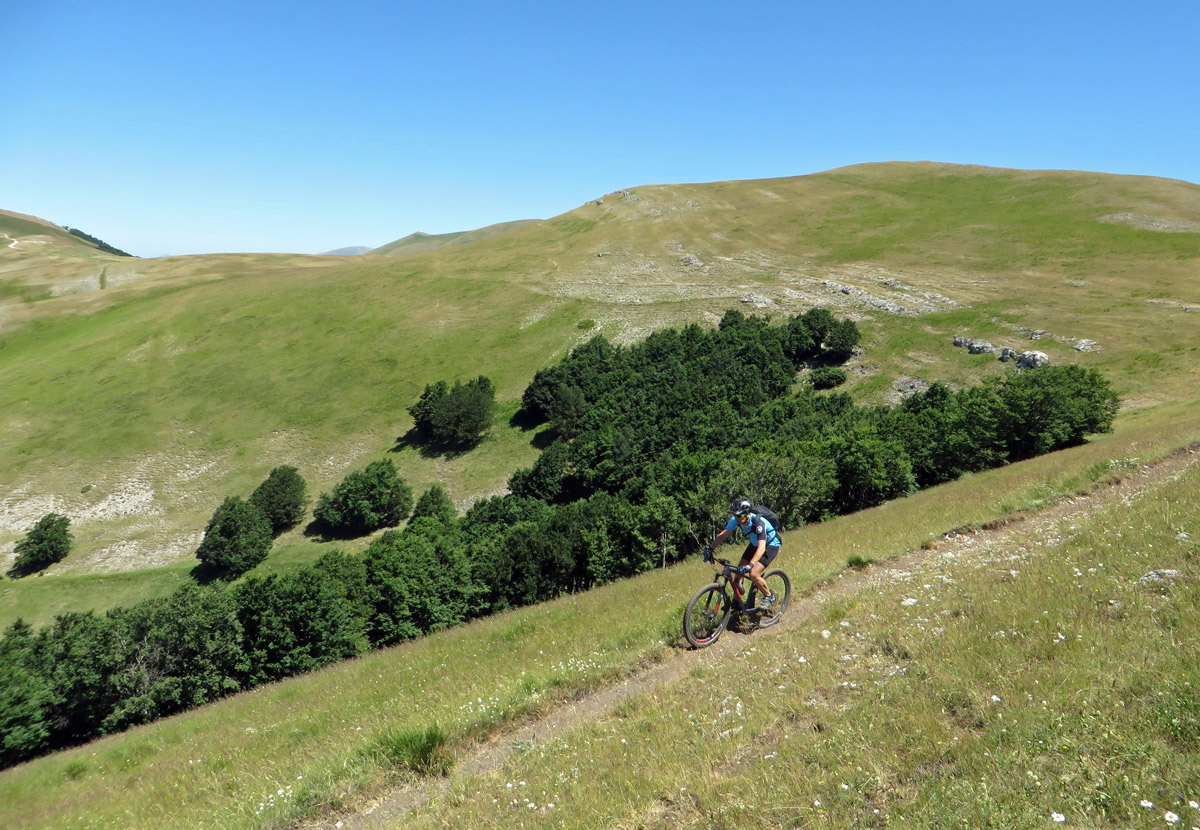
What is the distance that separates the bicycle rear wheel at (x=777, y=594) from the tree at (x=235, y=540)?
61.3m

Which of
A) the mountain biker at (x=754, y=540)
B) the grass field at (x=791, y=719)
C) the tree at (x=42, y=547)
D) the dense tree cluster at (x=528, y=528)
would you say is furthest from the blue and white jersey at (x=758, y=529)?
the tree at (x=42, y=547)

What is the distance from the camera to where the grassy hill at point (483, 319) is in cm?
6919

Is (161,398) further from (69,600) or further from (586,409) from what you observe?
(586,409)

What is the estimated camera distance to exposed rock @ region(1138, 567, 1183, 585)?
Result: 895 centimetres

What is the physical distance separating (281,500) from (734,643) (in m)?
67.0

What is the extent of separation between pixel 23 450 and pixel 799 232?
141m

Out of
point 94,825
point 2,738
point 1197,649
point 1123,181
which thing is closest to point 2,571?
point 2,738

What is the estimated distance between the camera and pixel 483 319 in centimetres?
10469

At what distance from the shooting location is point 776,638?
11133 millimetres

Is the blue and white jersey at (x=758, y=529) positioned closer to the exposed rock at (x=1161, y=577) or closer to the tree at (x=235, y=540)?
the exposed rock at (x=1161, y=577)

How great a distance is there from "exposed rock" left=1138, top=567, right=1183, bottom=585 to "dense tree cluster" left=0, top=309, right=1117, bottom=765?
24.9 metres

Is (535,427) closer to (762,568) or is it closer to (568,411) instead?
(568,411)

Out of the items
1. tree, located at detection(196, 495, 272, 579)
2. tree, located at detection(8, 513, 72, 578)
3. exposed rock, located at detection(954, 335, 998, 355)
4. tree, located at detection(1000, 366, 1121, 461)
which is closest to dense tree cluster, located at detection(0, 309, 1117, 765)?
tree, located at detection(1000, 366, 1121, 461)

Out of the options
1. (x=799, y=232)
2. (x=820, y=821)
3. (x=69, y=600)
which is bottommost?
(x=69, y=600)
